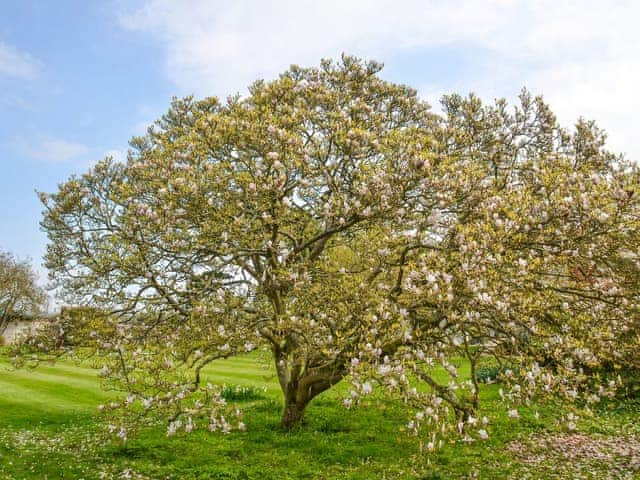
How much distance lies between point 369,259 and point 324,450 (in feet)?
18.5

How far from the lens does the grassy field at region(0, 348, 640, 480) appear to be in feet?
38.6

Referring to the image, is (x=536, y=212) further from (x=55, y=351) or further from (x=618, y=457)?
(x=55, y=351)

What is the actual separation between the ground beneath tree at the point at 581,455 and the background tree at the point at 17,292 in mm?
42604

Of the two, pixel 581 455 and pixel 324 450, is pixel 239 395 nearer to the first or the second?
pixel 324 450

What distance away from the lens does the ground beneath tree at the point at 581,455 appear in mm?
12141

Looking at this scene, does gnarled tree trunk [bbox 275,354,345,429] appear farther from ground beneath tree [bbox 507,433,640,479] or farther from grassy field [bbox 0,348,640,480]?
ground beneath tree [bbox 507,433,640,479]

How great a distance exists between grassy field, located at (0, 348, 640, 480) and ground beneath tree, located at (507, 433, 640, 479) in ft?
0.09

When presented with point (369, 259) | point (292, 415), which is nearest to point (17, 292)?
point (292, 415)

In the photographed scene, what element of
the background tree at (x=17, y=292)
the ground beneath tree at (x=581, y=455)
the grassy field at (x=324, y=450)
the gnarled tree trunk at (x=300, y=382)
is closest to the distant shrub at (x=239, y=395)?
the grassy field at (x=324, y=450)

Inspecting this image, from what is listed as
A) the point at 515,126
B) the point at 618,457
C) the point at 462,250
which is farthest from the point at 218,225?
the point at 618,457

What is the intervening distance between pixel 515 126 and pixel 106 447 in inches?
605

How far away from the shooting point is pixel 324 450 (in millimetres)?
13211

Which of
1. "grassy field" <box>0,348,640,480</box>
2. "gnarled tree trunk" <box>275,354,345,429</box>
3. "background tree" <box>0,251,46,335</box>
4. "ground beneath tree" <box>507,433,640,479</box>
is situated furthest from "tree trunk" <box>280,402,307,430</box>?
"background tree" <box>0,251,46,335</box>

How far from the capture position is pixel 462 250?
876 cm
